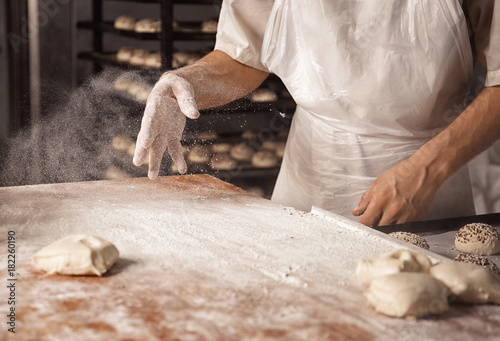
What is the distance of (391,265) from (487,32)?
992 millimetres

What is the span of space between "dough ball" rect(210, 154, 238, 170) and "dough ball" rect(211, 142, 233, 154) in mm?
28

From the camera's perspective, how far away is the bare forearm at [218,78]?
187 cm

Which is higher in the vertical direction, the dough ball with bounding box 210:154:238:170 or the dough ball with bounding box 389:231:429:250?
the dough ball with bounding box 389:231:429:250

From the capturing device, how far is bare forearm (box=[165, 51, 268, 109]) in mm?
1872

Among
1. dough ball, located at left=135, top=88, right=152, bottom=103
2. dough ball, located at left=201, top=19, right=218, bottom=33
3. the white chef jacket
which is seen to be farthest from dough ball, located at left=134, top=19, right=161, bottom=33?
the white chef jacket

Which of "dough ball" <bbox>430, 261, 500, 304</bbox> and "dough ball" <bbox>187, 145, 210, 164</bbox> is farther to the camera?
"dough ball" <bbox>187, 145, 210, 164</bbox>

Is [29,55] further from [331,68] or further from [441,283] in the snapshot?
[441,283]

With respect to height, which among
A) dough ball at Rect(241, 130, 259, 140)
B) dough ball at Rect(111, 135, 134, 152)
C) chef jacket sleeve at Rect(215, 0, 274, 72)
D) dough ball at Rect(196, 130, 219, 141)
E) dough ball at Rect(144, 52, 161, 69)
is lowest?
dough ball at Rect(111, 135, 134, 152)

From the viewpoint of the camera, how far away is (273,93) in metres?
3.99

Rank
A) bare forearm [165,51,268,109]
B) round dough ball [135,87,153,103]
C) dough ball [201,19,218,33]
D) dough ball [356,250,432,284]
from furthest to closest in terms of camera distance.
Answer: dough ball [201,19,218,33], round dough ball [135,87,153,103], bare forearm [165,51,268,109], dough ball [356,250,432,284]

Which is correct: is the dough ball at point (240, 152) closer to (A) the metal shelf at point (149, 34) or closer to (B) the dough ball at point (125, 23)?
(A) the metal shelf at point (149, 34)

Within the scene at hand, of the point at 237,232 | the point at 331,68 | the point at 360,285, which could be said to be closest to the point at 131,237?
the point at 237,232

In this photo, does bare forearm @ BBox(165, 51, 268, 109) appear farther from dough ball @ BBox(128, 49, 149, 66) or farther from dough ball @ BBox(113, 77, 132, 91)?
dough ball @ BBox(113, 77, 132, 91)

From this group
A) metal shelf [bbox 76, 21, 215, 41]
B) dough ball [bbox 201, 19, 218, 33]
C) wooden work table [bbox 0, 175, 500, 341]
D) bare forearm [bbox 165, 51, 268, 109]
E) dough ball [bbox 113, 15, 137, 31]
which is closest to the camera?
wooden work table [bbox 0, 175, 500, 341]
